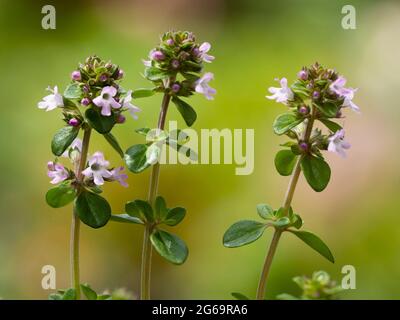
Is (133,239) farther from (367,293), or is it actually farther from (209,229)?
(367,293)

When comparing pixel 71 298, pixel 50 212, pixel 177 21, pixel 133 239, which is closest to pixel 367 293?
pixel 133 239

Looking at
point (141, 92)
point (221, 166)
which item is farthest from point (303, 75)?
point (221, 166)

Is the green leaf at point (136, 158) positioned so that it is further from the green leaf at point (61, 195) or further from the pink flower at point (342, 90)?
the pink flower at point (342, 90)

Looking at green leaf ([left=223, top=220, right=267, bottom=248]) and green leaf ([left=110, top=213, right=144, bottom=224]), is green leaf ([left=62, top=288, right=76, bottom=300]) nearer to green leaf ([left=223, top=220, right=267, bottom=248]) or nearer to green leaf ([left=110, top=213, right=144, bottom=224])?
green leaf ([left=110, top=213, right=144, bottom=224])

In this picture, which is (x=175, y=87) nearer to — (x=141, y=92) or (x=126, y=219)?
(x=141, y=92)

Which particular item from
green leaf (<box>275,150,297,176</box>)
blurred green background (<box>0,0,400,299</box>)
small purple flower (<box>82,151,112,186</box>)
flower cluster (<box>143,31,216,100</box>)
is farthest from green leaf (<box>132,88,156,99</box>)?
blurred green background (<box>0,0,400,299</box>)
